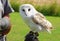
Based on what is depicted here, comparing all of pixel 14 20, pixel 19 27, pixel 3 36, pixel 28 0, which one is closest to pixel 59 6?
pixel 28 0

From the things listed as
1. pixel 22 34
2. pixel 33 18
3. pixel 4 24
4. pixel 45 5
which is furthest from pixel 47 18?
pixel 4 24

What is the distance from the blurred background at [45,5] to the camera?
1118 centimetres

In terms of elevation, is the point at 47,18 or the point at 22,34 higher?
the point at 22,34

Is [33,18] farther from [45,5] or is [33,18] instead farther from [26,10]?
[45,5]

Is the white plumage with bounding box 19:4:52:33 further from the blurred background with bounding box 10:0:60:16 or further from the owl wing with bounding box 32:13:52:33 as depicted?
the blurred background with bounding box 10:0:60:16

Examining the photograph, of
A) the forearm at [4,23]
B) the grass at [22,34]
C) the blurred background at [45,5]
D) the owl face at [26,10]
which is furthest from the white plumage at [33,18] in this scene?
the blurred background at [45,5]

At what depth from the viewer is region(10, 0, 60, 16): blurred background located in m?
11.2

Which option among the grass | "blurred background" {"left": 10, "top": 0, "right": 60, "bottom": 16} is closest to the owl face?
the grass

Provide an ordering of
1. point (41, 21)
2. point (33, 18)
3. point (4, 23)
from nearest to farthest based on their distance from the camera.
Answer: point (4, 23) → point (33, 18) → point (41, 21)

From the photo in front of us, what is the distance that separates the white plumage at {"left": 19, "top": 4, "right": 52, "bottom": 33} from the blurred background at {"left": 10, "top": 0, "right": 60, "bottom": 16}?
7292mm

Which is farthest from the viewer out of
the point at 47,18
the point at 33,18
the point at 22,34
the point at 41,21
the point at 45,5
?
the point at 45,5

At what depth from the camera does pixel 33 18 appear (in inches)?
140

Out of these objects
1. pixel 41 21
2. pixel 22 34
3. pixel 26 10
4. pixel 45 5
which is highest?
pixel 26 10

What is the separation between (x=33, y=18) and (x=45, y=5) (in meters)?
8.17
